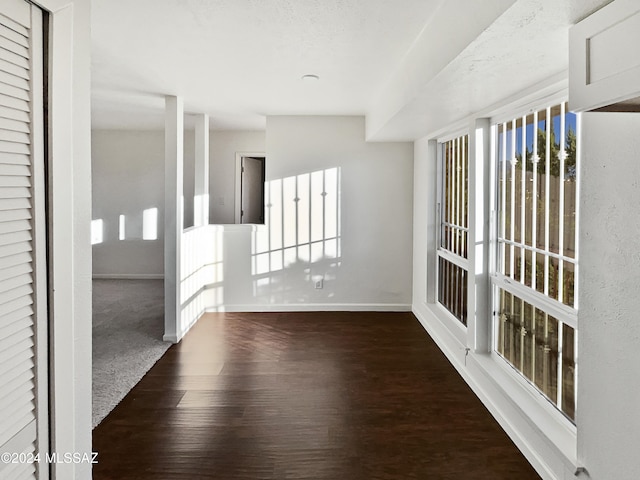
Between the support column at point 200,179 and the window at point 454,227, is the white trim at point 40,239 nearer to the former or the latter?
the window at point 454,227

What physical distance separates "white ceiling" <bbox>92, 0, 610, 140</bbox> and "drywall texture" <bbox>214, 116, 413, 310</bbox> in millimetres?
1131

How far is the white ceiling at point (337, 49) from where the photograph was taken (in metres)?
2.07

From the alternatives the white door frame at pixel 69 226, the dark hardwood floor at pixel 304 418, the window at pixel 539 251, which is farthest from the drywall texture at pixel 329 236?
the white door frame at pixel 69 226

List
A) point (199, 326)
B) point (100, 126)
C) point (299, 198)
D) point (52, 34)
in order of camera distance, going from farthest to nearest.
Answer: point (100, 126) → point (299, 198) → point (199, 326) → point (52, 34)

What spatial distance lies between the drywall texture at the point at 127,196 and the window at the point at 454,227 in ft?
15.9

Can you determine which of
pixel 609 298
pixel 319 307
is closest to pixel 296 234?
pixel 319 307

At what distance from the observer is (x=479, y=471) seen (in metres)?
2.58

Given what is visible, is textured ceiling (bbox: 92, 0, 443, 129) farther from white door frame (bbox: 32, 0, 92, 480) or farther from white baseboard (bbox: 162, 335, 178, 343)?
white baseboard (bbox: 162, 335, 178, 343)

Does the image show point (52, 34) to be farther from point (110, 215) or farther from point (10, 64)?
point (110, 215)

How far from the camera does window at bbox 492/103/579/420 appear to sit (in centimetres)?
257

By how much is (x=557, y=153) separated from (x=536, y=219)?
0.45 m

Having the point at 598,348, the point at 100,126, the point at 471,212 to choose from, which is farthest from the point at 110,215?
the point at 598,348

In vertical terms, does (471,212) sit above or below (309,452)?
above

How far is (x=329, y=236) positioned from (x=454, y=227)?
175cm
